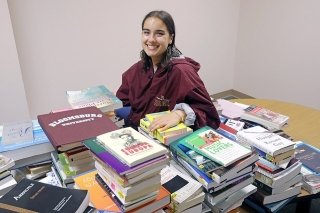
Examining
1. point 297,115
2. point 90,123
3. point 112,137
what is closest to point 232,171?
point 112,137

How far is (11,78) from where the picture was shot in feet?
8.01

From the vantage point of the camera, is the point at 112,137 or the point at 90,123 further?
the point at 90,123

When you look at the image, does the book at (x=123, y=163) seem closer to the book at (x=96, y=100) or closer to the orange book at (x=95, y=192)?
the orange book at (x=95, y=192)

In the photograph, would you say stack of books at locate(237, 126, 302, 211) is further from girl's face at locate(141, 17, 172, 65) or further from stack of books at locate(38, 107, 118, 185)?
girl's face at locate(141, 17, 172, 65)

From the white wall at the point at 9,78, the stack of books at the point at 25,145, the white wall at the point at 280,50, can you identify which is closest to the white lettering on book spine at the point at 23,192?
the stack of books at the point at 25,145

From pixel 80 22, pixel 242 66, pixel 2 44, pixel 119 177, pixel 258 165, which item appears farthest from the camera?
pixel 242 66

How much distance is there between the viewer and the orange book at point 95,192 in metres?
0.90

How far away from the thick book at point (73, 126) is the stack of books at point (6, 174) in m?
0.17

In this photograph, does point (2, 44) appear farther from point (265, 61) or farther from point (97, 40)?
point (265, 61)

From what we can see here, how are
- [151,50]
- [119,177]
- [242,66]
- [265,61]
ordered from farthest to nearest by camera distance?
[242,66] < [265,61] < [151,50] < [119,177]

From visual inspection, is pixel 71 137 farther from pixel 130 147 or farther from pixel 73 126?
pixel 130 147

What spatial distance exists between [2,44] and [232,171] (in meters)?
2.11

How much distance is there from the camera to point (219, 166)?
1025 mm

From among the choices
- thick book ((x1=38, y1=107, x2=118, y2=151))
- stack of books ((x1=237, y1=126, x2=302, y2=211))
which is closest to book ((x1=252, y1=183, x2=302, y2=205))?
stack of books ((x1=237, y1=126, x2=302, y2=211))
